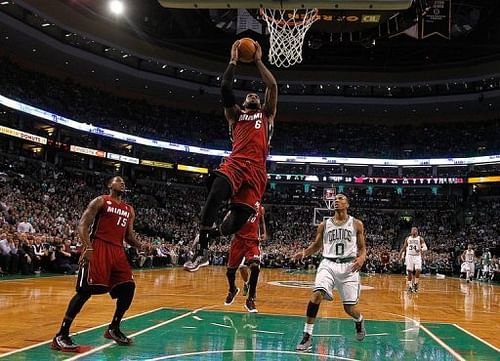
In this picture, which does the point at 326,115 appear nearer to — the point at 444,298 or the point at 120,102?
the point at 120,102

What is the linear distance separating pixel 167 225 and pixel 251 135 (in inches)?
1202

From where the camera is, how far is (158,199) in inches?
1540

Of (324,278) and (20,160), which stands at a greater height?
(20,160)

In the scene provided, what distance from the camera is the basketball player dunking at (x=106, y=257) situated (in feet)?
19.4

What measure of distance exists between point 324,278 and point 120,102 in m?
35.5

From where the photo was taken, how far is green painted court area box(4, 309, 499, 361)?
18.8ft

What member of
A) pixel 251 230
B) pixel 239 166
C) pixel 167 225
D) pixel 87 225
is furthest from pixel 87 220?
pixel 167 225

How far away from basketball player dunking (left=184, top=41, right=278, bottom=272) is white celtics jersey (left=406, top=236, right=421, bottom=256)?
1176cm

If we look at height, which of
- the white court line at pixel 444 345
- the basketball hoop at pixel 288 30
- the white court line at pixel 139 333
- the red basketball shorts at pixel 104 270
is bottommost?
the white court line at pixel 139 333

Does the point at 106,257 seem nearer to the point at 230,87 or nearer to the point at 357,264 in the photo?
the point at 230,87

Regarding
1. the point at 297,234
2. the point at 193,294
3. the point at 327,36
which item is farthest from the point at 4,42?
→ the point at 193,294

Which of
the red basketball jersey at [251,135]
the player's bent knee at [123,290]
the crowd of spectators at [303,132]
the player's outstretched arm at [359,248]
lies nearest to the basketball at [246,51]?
the red basketball jersey at [251,135]

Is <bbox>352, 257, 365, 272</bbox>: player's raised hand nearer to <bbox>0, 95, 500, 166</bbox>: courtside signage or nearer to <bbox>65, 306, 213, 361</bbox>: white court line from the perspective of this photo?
<bbox>65, 306, 213, 361</bbox>: white court line

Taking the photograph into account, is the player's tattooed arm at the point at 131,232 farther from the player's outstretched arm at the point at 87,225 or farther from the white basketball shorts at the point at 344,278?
the white basketball shorts at the point at 344,278
